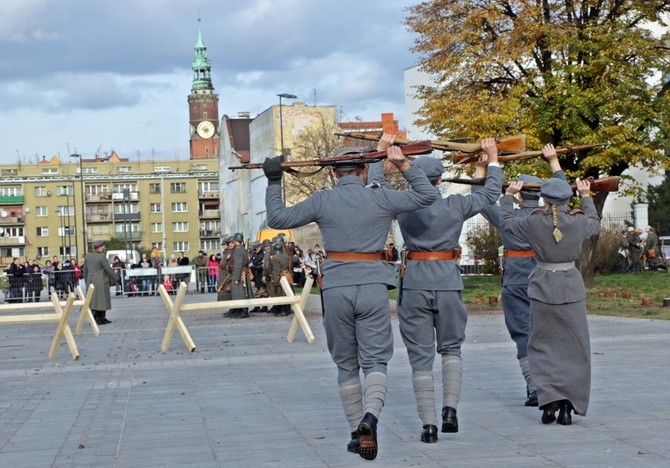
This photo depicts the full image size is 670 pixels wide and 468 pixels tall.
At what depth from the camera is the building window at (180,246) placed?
15062 centimetres

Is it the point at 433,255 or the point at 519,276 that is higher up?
the point at 433,255

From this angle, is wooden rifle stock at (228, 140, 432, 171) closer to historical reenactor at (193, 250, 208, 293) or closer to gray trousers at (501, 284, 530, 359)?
gray trousers at (501, 284, 530, 359)

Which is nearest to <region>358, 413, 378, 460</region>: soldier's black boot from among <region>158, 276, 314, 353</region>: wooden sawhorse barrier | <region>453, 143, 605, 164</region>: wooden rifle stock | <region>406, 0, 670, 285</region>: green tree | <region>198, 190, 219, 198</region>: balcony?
<region>453, 143, 605, 164</region>: wooden rifle stock

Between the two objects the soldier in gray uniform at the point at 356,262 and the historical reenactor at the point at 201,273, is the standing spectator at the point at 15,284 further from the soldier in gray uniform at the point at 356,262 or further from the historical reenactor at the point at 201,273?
the soldier in gray uniform at the point at 356,262

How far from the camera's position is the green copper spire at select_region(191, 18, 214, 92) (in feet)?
605

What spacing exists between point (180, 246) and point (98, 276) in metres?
125

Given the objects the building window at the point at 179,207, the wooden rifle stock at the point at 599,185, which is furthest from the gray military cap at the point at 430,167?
the building window at the point at 179,207

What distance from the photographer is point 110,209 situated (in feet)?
495

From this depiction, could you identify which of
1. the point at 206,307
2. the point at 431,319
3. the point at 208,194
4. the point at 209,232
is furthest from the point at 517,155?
the point at 209,232

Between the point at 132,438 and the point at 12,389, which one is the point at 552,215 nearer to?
the point at 132,438

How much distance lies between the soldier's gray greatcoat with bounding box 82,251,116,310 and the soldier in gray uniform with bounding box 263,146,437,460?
18972 millimetres

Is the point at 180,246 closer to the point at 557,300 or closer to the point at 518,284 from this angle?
the point at 518,284

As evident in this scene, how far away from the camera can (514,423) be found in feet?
31.1

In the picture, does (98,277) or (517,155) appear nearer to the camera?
(517,155)
